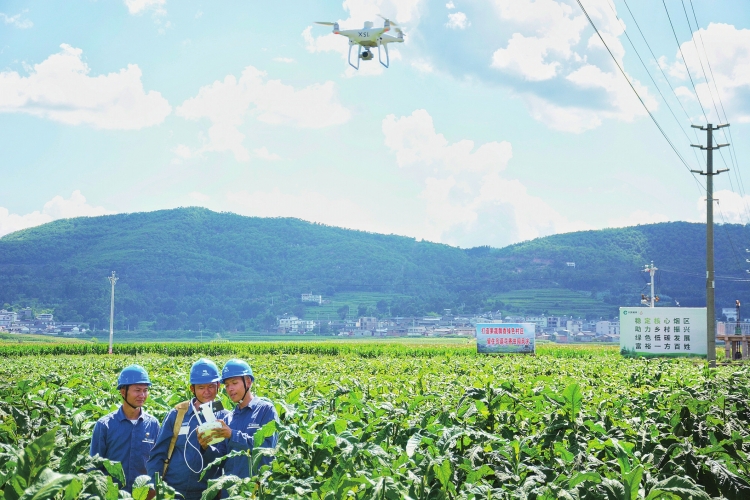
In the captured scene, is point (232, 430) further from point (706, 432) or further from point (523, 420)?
point (706, 432)

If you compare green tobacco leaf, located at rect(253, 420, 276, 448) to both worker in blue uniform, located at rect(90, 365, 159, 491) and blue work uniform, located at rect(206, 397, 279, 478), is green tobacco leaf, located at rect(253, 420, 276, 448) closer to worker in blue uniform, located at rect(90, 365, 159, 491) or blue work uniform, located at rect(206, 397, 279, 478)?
blue work uniform, located at rect(206, 397, 279, 478)

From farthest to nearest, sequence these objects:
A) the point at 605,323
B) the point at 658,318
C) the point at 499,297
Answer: the point at 499,297 < the point at 605,323 < the point at 658,318

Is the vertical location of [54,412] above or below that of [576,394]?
below

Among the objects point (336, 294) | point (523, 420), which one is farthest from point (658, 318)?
point (336, 294)

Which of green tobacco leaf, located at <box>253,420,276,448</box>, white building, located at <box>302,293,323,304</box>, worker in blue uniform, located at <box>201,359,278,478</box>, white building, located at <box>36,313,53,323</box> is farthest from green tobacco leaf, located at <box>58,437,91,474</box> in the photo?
white building, located at <box>302,293,323,304</box>

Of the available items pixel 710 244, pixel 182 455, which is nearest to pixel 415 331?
pixel 710 244

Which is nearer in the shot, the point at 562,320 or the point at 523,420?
the point at 523,420

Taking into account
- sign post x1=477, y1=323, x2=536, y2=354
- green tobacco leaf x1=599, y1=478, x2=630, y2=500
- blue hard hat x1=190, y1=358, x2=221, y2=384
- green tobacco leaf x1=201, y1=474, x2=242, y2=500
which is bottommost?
sign post x1=477, y1=323, x2=536, y2=354
